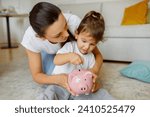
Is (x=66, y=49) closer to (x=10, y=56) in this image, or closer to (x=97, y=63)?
(x=97, y=63)

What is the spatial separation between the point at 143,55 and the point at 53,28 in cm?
129

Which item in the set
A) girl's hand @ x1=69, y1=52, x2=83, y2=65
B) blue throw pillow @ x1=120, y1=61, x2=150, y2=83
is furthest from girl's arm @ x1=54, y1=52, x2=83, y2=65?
blue throw pillow @ x1=120, y1=61, x2=150, y2=83

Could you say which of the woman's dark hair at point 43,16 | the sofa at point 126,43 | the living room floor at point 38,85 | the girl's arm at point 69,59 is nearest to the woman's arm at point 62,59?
the girl's arm at point 69,59

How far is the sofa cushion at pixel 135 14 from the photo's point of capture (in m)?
2.30

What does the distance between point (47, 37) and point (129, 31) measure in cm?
123

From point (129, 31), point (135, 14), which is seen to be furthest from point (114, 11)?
point (129, 31)

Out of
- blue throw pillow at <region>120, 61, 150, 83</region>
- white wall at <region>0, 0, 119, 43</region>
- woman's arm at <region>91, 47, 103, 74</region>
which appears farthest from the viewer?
white wall at <region>0, 0, 119, 43</region>

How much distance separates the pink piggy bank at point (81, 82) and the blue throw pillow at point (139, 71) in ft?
2.13

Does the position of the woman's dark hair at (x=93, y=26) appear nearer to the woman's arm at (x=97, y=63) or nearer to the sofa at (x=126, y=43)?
the woman's arm at (x=97, y=63)

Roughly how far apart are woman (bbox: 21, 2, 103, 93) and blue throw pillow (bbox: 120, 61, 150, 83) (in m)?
0.41

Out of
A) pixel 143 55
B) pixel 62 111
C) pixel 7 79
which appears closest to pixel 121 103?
pixel 62 111

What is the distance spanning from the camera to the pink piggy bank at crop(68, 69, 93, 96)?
3.22ft

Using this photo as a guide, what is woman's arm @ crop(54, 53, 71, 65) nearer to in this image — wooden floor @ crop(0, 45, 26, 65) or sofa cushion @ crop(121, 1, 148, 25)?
wooden floor @ crop(0, 45, 26, 65)

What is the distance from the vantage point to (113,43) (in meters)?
2.19
